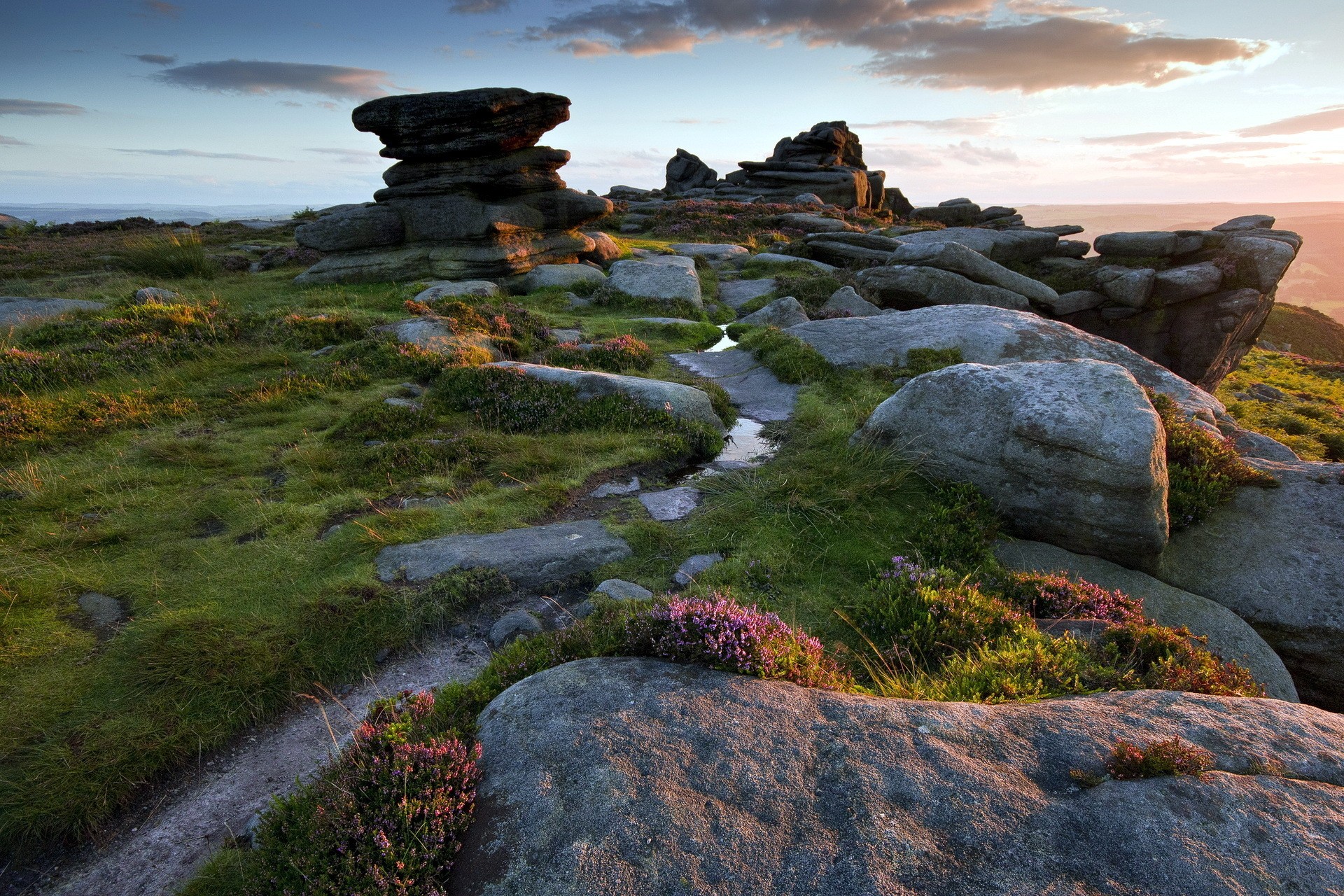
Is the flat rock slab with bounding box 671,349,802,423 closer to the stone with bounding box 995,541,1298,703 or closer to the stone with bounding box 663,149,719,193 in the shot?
the stone with bounding box 995,541,1298,703

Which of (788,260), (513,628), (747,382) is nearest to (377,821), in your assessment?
(513,628)

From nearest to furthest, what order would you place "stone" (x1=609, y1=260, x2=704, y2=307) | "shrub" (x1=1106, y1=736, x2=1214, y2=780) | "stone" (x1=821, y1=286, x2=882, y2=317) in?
1. "shrub" (x1=1106, y1=736, x2=1214, y2=780)
2. "stone" (x1=821, y1=286, x2=882, y2=317)
3. "stone" (x1=609, y1=260, x2=704, y2=307)

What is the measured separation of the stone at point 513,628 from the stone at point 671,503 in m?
2.66

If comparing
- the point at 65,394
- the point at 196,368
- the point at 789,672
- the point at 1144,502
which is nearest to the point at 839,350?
the point at 1144,502

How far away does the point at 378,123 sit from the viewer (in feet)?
75.6

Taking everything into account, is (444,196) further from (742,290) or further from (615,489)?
(615,489)

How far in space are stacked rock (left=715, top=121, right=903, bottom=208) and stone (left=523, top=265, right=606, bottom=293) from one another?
127 feet

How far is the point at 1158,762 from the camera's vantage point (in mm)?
3662

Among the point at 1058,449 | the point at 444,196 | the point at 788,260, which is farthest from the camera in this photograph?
the point at 788,260

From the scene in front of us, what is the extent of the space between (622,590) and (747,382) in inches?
370

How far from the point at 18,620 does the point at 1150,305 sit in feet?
114

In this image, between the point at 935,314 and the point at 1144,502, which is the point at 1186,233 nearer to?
the point at 935,314

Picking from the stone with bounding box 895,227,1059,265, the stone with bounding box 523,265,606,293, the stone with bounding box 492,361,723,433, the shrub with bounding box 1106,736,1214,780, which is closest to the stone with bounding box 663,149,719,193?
the stone with bounding box 895,227,1059,265

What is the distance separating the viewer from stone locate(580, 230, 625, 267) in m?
28.2
